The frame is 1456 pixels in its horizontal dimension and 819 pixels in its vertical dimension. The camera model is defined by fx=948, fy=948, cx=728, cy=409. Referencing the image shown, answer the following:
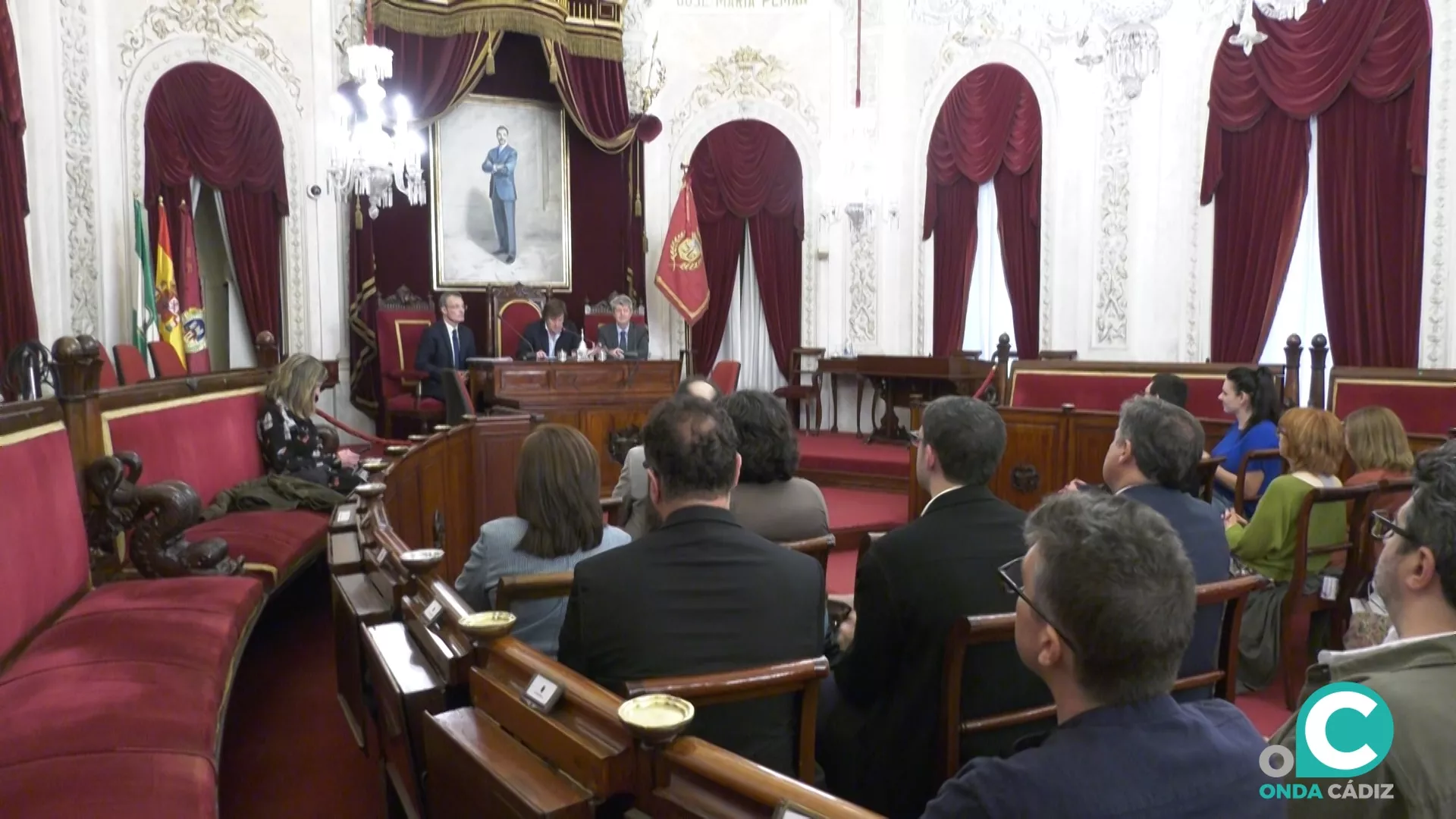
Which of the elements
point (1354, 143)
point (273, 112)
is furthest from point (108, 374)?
point (1354, 143)

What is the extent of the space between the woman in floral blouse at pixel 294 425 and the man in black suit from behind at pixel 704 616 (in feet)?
11.9

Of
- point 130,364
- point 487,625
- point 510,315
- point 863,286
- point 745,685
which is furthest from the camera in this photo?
point 863,286

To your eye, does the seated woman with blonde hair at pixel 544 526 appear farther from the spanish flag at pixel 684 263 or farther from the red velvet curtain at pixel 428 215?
the spanish flag at pixel 684 263

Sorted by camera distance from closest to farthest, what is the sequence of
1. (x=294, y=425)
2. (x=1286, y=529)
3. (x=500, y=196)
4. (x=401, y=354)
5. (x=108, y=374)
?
(x=1286, y=529), (x=294, y=425), (x=108, y=374), (x=401, y=354), (x=500, y=196)

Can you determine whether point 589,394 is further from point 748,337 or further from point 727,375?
point 748,337

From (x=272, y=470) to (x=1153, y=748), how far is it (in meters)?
4.95

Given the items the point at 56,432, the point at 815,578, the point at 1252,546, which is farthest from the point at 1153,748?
the point at 56,432

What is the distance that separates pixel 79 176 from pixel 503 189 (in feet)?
11.5

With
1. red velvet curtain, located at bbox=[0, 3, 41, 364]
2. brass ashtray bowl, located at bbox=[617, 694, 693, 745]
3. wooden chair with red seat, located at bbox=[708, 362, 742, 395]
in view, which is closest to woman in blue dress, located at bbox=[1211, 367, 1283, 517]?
brass ashtray bowl, located at bbox=[617, 694, 693, 745]

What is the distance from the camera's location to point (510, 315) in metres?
8.91

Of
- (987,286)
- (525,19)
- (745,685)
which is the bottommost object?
(745,685)

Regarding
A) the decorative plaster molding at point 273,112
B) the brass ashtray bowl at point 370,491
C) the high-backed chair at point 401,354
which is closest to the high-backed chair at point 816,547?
the brass ashtray bowl at point 370,491

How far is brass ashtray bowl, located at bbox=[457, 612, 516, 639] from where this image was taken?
5.16 feet

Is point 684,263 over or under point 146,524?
over
